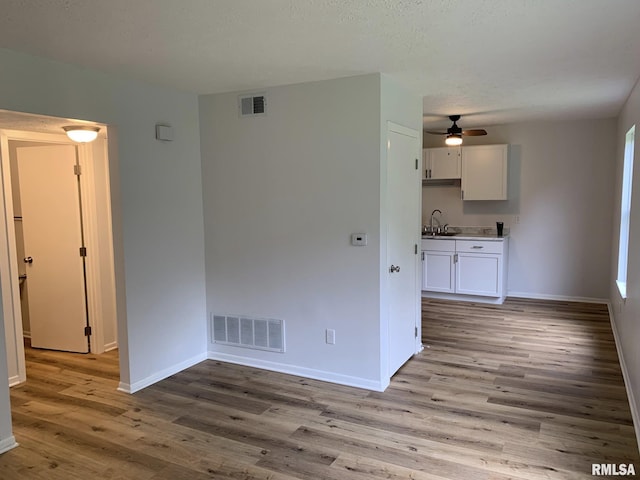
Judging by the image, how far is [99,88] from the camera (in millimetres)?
3408

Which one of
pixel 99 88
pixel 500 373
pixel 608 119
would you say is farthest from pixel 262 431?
pixel 608 119

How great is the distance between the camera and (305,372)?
4.02m

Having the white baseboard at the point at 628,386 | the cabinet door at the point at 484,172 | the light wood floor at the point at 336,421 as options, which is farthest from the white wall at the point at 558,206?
the light wood floor at the point at 336,421

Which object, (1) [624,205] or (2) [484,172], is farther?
(2) [484,172]

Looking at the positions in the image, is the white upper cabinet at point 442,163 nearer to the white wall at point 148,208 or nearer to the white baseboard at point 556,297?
the white baseboard at point 556,297

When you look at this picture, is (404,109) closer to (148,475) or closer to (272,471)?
(272,471)

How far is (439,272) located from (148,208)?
4.27 metres

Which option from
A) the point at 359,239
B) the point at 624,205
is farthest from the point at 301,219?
the point at 624,205

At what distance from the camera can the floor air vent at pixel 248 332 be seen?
4.14 metres

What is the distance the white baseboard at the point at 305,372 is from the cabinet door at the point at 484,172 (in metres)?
3.86

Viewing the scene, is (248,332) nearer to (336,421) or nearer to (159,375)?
(159,375)

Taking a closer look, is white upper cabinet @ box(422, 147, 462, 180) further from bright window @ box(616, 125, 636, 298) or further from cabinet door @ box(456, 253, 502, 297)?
bright window @ box(616, 125, 636, 298)

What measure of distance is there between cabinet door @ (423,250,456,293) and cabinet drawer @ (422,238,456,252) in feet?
0.19

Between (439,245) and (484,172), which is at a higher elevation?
(484,172)
